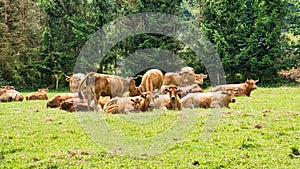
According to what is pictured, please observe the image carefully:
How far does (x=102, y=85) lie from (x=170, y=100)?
2.52 meters

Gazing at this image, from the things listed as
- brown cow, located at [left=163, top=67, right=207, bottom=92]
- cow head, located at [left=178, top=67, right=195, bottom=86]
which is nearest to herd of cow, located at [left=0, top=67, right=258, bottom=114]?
brown cow, located at [left=163, top=67, right=207, bottom=92]

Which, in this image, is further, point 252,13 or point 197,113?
point 252,13

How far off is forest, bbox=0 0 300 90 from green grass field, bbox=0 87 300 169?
1904 cm

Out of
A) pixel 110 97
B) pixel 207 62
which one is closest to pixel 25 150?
pixel 110 97

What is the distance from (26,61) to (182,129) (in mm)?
26700

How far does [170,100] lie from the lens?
13008mm

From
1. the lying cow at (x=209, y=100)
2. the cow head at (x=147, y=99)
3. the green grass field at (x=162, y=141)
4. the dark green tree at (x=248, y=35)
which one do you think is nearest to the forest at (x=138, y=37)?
the dark green tree at (x=248, y=35)

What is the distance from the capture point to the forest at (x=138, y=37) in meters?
30.0

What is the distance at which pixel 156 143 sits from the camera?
27.0 feet

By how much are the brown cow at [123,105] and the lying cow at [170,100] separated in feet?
2.52

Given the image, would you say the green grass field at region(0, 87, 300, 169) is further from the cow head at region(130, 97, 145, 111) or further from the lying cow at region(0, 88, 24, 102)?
the lying cow at region(0, 88, 24, 102)

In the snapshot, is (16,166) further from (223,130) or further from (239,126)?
(239,126)

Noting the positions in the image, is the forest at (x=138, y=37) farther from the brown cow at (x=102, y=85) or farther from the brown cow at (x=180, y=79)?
the brown cow at (x=102, y=85)

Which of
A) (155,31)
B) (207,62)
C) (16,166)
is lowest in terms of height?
(16,166)
